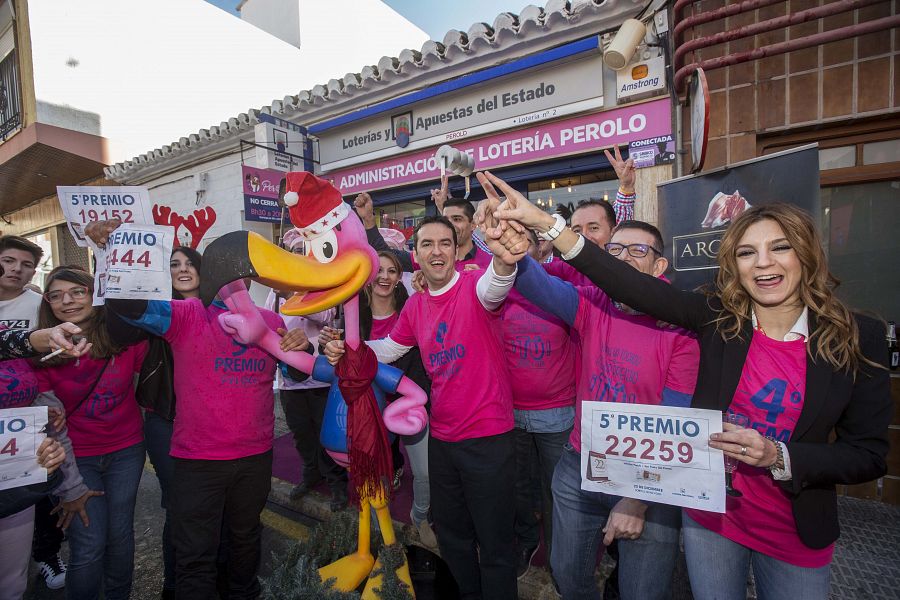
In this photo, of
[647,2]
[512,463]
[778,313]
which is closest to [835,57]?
[647,2]

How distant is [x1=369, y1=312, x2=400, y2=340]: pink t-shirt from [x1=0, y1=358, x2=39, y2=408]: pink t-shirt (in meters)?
1.76

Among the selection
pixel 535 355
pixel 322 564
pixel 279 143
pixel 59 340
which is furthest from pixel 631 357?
pixel 279 143

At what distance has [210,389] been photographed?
7.11 ft

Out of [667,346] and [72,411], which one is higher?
[667,346]

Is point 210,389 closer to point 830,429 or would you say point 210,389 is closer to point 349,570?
point 349,570

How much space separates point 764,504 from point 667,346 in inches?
23.9

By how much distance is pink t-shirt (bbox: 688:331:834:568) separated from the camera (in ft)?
4.66

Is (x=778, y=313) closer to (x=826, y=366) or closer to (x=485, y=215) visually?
(x=826, y=366)

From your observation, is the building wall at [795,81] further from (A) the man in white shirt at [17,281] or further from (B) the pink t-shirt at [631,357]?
(A) the man in white shirt at [17,281]

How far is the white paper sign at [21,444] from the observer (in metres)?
1.76

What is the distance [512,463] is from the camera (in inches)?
84.1

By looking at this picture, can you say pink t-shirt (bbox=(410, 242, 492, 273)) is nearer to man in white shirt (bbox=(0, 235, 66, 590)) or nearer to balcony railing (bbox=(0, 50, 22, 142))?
man in white shirt (bbox=(0, 235, 66, 590))

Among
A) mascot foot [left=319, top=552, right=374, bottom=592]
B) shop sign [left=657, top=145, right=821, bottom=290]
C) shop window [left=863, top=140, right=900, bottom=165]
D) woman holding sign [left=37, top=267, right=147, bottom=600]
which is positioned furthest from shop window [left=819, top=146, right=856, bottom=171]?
woman holding sign [left=37, top=267, right=147, bottom=600]

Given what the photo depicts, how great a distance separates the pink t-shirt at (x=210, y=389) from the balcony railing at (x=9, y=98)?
1069 cm
